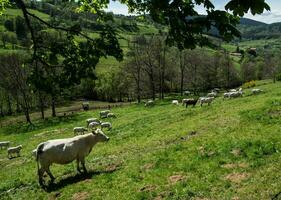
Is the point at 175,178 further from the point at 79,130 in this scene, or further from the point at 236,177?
the point at 79,130

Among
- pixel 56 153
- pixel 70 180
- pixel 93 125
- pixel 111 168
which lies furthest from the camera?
pixel 93 125

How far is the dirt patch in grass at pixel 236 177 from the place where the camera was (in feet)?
52.1

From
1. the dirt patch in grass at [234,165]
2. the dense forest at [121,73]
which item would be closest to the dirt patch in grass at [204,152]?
the dirt patch in grass at [234,165]

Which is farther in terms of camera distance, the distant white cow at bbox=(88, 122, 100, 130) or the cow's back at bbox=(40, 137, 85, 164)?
the distant white cow at bbox=(88, 122, 100, 130)

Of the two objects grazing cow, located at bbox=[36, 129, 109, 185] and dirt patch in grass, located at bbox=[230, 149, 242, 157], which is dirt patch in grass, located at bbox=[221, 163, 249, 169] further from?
grazing cow, located at bbox=[36, 129, 109, 185]

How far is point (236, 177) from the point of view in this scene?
16.3 metres

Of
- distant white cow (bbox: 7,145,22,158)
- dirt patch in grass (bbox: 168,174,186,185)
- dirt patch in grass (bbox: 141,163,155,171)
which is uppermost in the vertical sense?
dirt patch in grass (bbox: 168,174,186,185)

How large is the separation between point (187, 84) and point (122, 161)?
108 metres

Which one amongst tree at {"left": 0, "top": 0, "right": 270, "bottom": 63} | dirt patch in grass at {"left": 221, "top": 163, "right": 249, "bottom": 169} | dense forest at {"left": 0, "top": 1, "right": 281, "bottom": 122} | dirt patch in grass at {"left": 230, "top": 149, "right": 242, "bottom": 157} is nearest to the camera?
tree at {"left": 0, "top": 0, "right": 270, "bottom": 63}

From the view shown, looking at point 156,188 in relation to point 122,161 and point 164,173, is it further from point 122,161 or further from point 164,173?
point 122,161

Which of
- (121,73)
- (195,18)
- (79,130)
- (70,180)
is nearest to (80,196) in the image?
(70,180)

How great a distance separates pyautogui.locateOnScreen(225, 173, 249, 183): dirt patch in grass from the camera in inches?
625

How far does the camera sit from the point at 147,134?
1281 inches

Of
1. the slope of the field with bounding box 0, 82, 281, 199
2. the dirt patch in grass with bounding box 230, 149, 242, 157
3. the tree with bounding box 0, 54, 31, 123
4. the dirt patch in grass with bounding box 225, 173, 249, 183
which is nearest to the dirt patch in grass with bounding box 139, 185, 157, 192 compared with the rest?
the slope of the field with bounding box 0, 82, 281, 199
